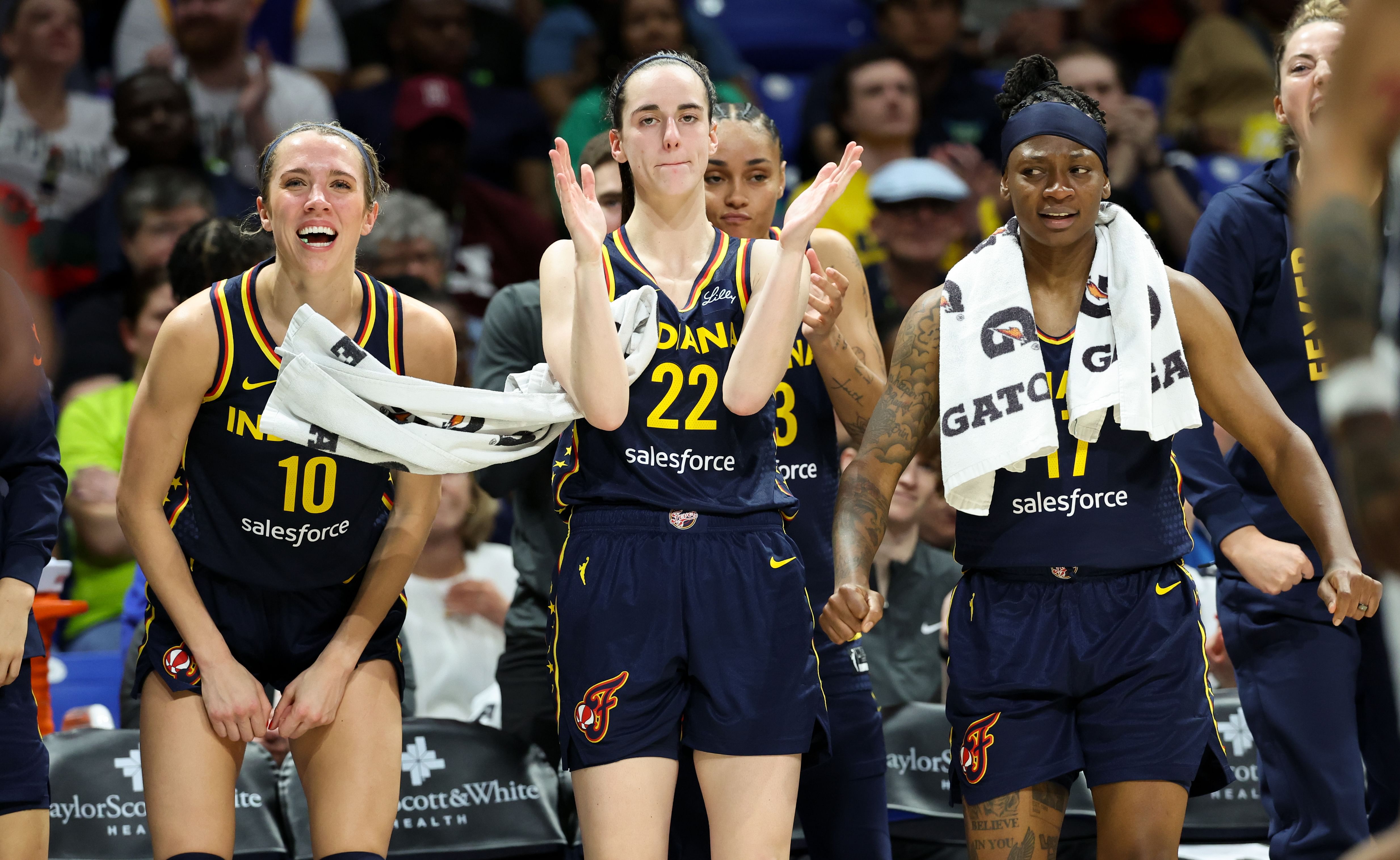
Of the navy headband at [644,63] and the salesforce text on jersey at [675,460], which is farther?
the navy headband at [644,63]

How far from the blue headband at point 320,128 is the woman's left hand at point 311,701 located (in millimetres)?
1193

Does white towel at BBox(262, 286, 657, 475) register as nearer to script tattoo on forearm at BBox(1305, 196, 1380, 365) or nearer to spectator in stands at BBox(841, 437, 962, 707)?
script tattoo on forearm at BBox(1305, 196, 1380, 365)

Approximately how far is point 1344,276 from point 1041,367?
166 centimetres

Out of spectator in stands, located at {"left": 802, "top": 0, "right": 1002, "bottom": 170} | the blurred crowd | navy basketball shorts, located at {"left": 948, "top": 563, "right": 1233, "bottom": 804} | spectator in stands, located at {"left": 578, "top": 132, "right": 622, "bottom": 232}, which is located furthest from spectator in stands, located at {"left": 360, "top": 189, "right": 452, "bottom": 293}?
navy basketball shorts, located at {"left": 948, "top": 563, "right": 1233, "bottom": 804}

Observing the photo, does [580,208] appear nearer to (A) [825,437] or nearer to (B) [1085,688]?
(A) [825,437]

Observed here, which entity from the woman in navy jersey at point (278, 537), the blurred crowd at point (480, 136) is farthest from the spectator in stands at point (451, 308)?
the woman in navy jersey at point (278, 537)

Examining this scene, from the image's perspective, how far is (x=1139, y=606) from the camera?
11.3 ft

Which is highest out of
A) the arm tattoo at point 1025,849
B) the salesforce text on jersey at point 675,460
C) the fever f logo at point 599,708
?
the salesforce text on jersey at point 675,460

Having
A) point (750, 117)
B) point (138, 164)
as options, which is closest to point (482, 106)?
point (138, 164)

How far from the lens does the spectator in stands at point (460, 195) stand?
7.68 meters

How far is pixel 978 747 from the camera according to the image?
3.45 m

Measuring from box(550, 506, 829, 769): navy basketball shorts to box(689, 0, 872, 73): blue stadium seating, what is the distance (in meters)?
6.68

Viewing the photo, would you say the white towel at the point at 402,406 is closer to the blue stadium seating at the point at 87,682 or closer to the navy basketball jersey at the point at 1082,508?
the navy basketball jersey at the point at 1082,508

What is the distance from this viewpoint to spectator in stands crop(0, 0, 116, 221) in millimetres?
7441
